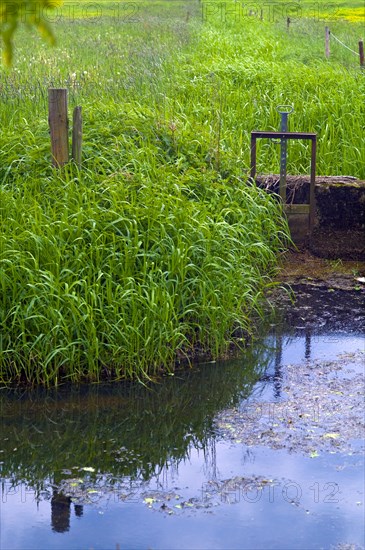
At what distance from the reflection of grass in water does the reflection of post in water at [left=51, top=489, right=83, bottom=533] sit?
25 centimetres

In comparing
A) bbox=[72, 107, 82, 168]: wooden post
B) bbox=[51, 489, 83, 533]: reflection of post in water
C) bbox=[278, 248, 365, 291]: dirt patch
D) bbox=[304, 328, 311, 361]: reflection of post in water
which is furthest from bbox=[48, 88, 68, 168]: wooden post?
bbox=[51, 489, 83, 533]: reflection of post in water

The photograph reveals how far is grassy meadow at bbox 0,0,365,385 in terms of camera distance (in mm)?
6559

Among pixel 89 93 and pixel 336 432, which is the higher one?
pixel 89 93

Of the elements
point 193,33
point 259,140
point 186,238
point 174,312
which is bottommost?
point 174,312

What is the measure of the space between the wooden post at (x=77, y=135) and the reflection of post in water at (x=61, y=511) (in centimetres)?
382

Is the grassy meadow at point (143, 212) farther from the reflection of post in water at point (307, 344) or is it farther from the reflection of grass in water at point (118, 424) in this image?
the reflection of post in water at point (307, 344)

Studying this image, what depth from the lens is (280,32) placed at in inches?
938

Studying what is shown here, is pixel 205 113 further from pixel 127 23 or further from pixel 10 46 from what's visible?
pixel 127 23

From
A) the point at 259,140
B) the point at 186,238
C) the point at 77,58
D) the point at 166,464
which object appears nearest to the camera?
the point at 166,464

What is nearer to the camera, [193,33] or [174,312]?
[174,312]

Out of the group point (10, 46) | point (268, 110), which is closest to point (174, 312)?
point (10, 46)

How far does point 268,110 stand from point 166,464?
283 inches

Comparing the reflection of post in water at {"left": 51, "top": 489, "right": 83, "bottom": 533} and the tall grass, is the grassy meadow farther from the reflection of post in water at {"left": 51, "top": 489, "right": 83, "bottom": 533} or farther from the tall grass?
the reflection of post in water at {"left": 51, "top": 489, "right": 83, "bottom": 533}

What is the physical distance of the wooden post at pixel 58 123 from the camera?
313 inches
